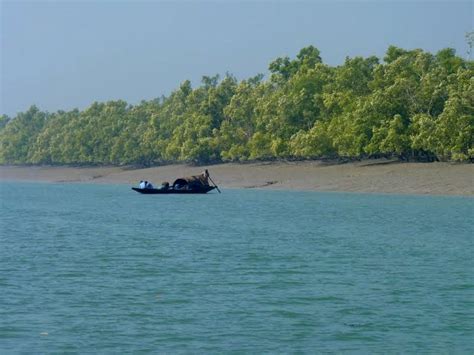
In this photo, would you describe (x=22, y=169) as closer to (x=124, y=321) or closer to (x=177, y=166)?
(x=177, y=166)

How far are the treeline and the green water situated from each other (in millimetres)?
28881

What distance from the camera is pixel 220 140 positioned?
355ft

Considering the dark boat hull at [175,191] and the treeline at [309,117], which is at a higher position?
the treeline at [309,117]

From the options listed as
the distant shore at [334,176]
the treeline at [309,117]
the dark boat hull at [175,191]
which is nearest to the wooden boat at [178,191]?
the dark boat hull at [175,191]

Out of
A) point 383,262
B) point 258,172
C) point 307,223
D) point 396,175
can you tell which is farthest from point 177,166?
point 383,262

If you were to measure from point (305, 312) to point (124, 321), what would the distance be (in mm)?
3871

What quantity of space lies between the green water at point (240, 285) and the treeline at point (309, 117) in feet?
94.8

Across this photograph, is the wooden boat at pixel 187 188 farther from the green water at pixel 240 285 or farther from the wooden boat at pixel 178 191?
the green water at pixel 240 285

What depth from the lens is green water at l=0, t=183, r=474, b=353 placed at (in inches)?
784

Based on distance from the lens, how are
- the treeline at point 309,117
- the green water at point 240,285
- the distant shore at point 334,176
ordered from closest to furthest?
the green water at point 240,285 < the distant shore at point 334,176 < the treeline at point 309,117

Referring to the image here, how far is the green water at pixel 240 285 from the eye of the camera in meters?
19.9

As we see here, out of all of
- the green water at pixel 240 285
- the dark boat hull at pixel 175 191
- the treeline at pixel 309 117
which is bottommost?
the green water at pixel 240 285

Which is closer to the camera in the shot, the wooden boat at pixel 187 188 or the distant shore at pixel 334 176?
the distant shore at pixel 334 176

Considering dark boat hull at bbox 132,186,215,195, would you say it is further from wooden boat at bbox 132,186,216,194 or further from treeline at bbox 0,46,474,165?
treeline at bbox 0,46,474,165
